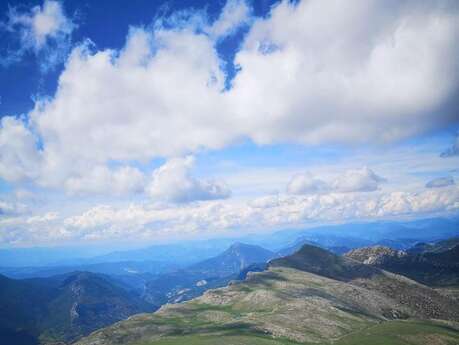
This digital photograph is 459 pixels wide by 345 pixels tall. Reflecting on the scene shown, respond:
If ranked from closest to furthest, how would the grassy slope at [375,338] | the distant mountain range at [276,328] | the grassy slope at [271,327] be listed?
the grassy slope at [375,338] < the grassy slope at [271,327] < the distant mountain range at [276,328]

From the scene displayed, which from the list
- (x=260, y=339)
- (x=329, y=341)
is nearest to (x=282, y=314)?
(x=329, y=341)

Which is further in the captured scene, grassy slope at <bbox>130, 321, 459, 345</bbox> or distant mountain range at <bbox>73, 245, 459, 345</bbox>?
distant mountain range at <bbox>73, 245, 459, 345</bbox>

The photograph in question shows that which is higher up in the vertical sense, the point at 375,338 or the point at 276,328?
the point at 276,328

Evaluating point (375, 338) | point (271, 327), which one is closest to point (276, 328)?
point (271, 327)

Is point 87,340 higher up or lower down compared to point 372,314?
higher up

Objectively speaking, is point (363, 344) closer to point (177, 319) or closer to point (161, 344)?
point (161, 344)

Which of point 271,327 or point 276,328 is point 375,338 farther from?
point 271,327

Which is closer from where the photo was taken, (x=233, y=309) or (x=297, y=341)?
(x=297, y=341)

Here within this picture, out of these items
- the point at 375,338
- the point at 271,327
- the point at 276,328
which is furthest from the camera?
the point at 271,327

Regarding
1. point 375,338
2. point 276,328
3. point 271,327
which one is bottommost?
point 375,338

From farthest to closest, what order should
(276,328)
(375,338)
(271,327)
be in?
1. (271,327)
2. (276,328)
3. (375,338)

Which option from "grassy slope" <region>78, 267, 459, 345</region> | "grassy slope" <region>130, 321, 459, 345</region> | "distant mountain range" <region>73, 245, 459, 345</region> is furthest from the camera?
"distant mountain range" <region>73, 245, 459, 345</region>
